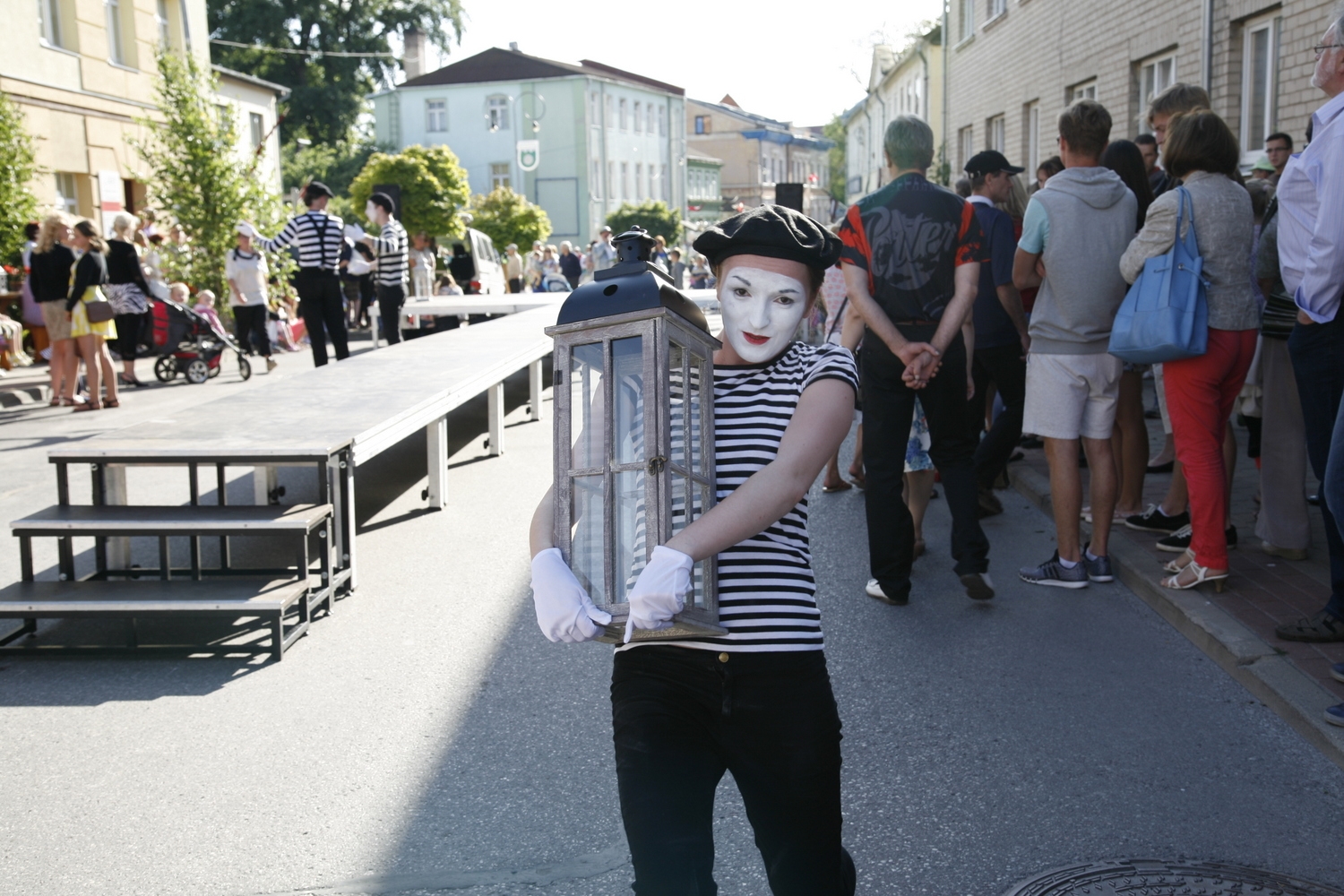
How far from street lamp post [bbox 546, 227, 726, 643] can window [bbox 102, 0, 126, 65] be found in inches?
1034

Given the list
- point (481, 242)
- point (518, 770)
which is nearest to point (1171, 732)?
point (518, 770)

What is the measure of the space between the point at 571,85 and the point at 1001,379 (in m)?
68.6

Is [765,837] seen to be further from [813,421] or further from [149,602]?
[149,602]

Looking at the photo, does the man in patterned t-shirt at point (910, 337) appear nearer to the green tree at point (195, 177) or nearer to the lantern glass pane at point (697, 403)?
the lantern glass pane at point (697, 403)

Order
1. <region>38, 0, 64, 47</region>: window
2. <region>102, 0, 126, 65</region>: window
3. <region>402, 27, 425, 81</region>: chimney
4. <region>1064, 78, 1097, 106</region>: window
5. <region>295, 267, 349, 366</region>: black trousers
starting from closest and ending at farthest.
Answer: <region>295, 267, 349, 366</region>: black trousers
<region>1064, 78, 1097, 106</region>: window
<region>38, 0, 64, 47</region>: window
<region>102, 0, 126, 65</region>: window
<region>402, 27, 425, 81</region>: chimney

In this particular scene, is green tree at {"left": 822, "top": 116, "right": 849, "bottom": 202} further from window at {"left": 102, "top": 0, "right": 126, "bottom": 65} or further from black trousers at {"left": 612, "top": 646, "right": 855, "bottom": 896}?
black trousers at {"left": 612, "top": 646, "right": 855, "bottom": 896}

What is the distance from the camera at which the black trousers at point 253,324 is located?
16672 millimetres

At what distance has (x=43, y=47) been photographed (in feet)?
72.8

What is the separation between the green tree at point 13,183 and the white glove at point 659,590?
635 inches

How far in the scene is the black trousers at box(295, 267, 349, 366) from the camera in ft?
41.1

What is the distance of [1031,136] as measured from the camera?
19.6 metres

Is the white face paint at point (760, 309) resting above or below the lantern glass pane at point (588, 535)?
above

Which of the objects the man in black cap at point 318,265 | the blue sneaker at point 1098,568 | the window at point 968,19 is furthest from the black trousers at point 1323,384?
the window at point 968,19

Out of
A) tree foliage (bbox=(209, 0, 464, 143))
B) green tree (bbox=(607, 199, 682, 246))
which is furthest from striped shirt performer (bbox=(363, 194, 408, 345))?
green tree (bbox=(607, 199, 682, 246))
